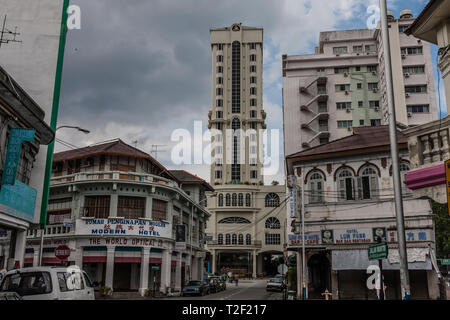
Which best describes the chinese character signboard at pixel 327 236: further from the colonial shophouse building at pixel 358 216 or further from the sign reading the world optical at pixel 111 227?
the sign reading the world optical at pixel 111 227

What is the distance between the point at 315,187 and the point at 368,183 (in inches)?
143

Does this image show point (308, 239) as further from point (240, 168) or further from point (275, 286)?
point (240, 168)

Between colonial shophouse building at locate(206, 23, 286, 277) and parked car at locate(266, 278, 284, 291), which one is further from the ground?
colonial shophouse building at locate(206, 23, 286, 277)

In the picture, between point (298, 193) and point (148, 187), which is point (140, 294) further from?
point (298, 193)

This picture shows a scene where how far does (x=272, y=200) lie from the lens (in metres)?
83.8

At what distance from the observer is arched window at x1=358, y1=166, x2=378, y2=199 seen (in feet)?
91.9

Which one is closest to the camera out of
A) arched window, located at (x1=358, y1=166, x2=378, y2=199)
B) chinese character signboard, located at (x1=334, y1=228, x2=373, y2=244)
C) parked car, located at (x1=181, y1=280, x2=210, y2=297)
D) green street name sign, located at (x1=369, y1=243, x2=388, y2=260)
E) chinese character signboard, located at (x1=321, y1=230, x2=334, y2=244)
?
green street name sign, located at (x1=369, y1=243, x2=388, y2=260)

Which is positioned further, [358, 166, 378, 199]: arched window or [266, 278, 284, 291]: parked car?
[266, 278, 284, 291]: parked car

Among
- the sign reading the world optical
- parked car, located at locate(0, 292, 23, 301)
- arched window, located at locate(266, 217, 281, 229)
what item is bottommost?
parked car, located at locate(0, 292, 23, 301)

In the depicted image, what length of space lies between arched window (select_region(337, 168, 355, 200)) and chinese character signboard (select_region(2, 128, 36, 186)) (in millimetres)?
19796

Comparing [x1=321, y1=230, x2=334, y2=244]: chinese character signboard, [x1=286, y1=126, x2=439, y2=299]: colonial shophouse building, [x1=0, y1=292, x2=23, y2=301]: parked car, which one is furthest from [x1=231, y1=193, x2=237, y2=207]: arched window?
[x1=0, y1=292, x2=23, y2=301]: parked car

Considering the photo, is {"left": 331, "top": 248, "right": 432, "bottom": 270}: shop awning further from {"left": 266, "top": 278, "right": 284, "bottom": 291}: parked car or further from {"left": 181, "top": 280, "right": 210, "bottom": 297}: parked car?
A: {"left": 266, "top": 278, "right": 284, "bottom": 291}: parked car

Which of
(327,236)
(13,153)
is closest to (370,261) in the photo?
(327,236)

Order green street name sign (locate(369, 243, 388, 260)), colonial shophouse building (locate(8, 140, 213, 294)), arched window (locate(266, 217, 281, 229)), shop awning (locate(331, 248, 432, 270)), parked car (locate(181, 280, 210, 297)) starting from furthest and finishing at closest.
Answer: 1. arched window (locate(266, 217, 281, 229))
2. parked car (locate(181, 280, 210, 297))
3. colonial shophouse building (locate(8, 140, 213, 294))
4. shop awning (locate(331, 248, 432, 270))
5. green street name sign (locate(369, 243, 388, 260))
